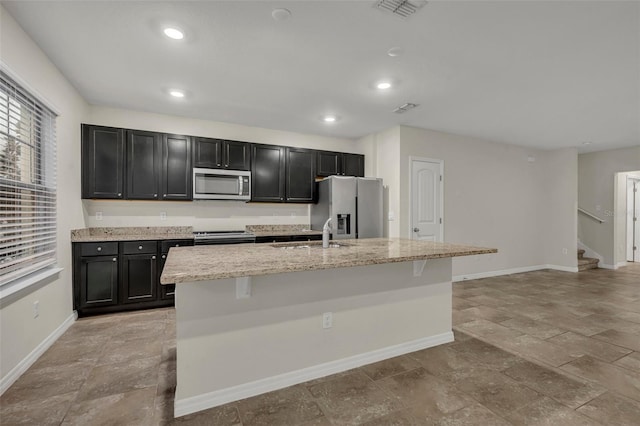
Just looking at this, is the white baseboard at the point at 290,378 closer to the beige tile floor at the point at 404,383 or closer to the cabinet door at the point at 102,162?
the beige tile floor at the point at 404,383

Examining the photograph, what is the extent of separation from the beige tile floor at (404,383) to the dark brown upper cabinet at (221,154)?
2.14 metres

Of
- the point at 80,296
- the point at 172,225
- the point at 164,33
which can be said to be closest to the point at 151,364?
the point at 80,296

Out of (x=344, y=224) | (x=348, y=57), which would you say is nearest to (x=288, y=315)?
(x=348, y=57)

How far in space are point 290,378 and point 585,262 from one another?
7327 mm

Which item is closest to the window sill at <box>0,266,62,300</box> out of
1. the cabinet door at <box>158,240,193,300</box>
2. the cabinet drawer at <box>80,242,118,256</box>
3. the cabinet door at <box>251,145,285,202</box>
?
the cabinet drawer at <box>80,242,118,256</box>

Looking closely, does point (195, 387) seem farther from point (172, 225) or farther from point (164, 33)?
point (172, 225)

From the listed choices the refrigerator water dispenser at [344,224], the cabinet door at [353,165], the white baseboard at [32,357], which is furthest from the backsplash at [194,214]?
the white baseboard at [32,357]

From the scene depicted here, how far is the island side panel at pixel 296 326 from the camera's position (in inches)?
74.9

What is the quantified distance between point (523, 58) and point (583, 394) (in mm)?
2675

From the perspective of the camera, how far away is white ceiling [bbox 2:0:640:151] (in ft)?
7.01

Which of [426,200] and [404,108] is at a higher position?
[404,108]

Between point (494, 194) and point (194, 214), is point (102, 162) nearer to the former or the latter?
point (194, 214)

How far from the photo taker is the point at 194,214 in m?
4.57

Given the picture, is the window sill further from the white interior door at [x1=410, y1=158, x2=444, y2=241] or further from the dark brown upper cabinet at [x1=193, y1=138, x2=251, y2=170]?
the white interior door at [x1=410, y1=158, x2=444, y2=241]
